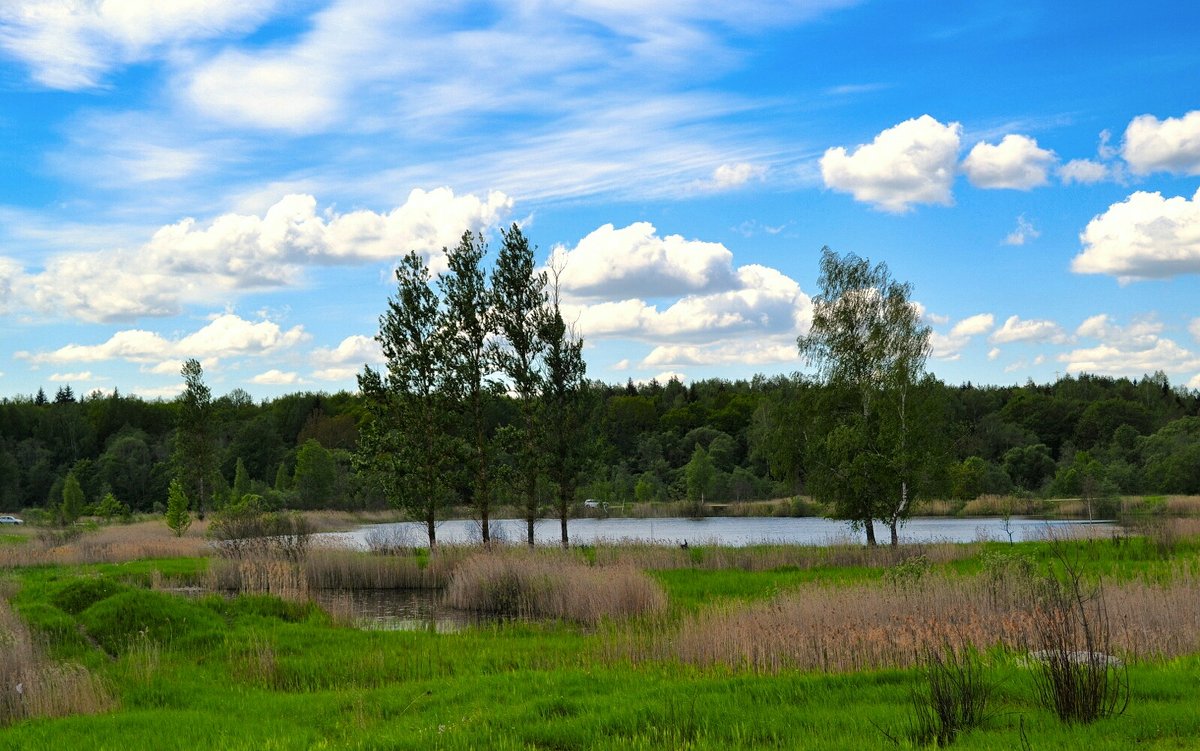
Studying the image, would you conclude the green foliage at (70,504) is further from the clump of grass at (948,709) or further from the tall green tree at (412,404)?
the clump of grass at (948,709)

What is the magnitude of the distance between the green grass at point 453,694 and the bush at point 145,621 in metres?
0.04

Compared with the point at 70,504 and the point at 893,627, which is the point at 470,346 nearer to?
the point at 893,627

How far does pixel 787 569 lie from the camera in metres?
26.9

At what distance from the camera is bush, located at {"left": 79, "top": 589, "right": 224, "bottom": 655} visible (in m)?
16.2

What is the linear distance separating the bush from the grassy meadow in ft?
0.15

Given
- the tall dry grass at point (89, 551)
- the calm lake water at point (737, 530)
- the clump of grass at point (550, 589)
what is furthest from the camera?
the calm lake water at point (737, 530)

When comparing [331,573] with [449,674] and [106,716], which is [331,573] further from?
[106,716]

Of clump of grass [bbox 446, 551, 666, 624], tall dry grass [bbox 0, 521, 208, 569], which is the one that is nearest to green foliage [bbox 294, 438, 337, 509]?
tall dry grass [bbox 0, 521, 208, 569]

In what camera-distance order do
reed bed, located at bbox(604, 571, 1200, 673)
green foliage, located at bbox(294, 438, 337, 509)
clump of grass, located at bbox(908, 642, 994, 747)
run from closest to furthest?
clump of grass, located at bbox(908, 642, 994, 747) → reed bed, located at bbox(604, 571, 1200, 673) → green foliage, located at bbox(294, 438, 337, 509)

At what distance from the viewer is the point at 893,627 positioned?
12984 mm

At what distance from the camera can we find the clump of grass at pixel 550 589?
65.1 feet

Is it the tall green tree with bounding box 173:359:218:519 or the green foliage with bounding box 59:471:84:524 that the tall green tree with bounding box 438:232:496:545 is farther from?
the green foliage with bounding box 59:471:84:524

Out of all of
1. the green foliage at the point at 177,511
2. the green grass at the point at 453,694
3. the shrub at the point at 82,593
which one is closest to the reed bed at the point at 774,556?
the green grass at the point at 453,694

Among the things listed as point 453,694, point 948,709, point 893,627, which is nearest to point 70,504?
point 453,694
